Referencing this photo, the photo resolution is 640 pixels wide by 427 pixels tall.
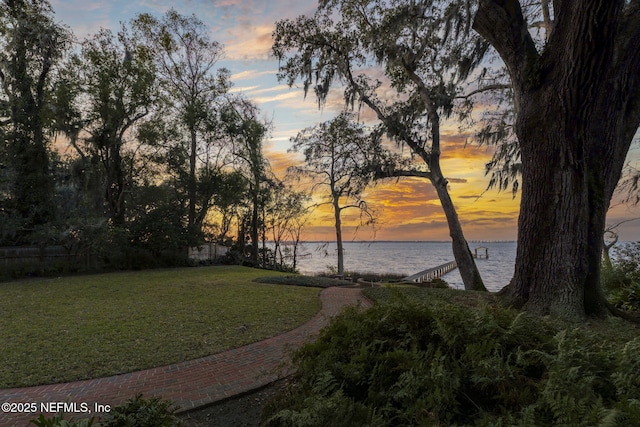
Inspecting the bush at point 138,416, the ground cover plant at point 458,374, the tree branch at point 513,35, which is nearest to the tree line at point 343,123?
the tree branch at point 513,35

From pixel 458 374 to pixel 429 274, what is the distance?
2591cm

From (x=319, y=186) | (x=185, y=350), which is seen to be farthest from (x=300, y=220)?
(x=185, y=350)

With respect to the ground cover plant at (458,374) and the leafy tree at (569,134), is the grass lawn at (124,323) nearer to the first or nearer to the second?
the ground cover plant at (458,374)

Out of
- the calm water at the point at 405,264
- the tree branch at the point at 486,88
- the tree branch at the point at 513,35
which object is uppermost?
the tree branch at the point at 486,88

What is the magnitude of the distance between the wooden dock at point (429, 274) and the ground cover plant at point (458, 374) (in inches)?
652

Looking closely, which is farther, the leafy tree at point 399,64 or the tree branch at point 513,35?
the leafy tree at point 399,64

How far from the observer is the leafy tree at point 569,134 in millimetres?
4594

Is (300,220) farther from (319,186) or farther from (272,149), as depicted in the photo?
(272,149)

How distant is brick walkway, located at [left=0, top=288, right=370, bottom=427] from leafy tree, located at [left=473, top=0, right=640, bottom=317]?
4.49 meters

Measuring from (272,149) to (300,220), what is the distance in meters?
5.52

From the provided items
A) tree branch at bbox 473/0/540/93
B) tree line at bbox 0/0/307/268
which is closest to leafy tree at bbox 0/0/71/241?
tree line at bbox 0/0/307/268

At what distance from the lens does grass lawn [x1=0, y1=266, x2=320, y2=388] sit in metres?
4.15

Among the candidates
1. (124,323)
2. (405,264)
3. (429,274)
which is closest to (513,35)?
(124,323)

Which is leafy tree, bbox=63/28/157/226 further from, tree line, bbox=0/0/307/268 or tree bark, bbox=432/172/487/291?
tree bark, bbox=432/172/487/291
